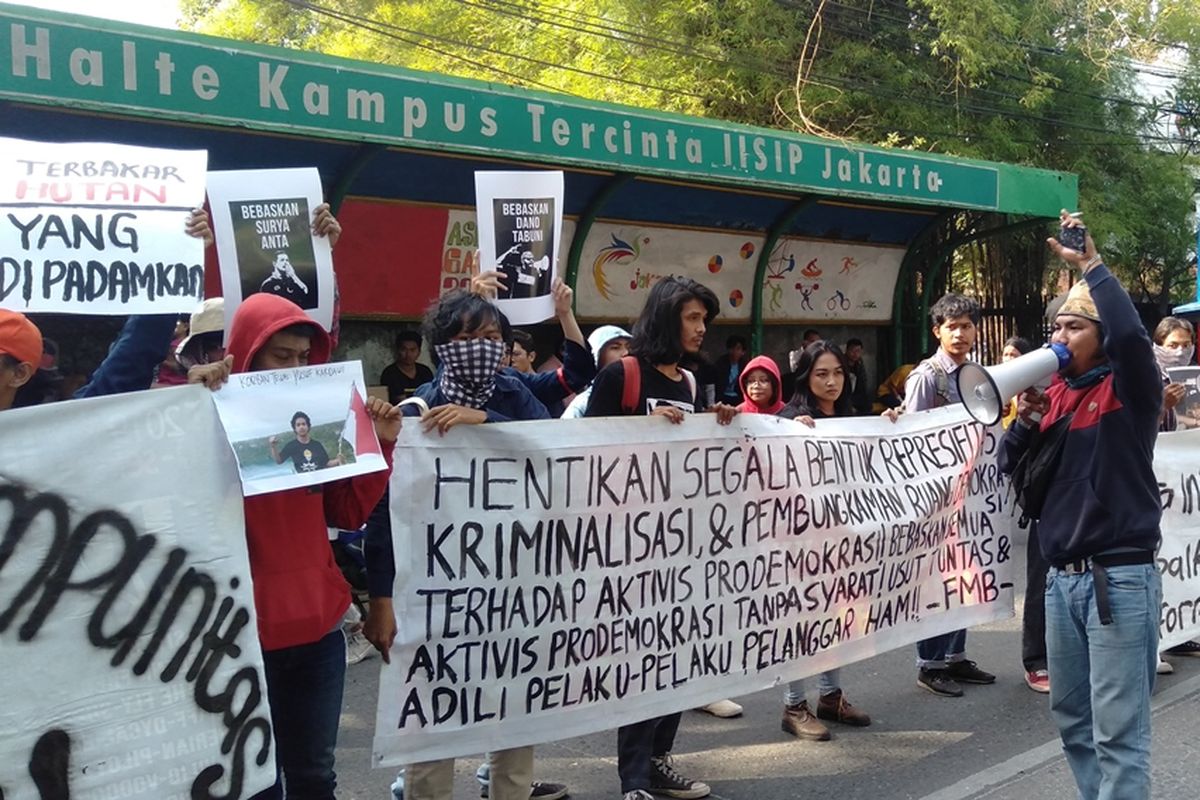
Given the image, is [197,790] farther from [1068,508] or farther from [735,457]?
[1068,508]

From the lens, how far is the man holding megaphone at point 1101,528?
10.8ft

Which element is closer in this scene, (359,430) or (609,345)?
(359,430)

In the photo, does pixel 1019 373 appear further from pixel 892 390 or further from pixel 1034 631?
pixel 892 390

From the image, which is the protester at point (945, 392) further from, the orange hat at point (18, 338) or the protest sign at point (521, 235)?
the orange hat at point (18, 338)

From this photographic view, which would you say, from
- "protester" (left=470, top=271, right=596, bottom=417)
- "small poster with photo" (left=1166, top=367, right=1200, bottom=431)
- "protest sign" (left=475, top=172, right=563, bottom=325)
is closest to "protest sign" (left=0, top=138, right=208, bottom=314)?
"protester" (left=470, top=271, right=596, bottom=417)

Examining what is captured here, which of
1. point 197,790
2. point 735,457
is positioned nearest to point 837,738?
point 735,457

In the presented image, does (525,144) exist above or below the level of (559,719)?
above

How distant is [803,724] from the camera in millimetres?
4969

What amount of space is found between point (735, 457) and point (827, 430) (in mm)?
595

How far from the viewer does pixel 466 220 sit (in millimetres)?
9383

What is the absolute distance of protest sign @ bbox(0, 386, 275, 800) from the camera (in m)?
2.48

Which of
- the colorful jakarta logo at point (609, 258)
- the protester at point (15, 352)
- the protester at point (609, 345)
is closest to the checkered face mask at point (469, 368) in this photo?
the protester at point (15, 352)

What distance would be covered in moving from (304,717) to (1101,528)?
2260 millimetres

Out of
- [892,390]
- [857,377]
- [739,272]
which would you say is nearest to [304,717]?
[739,272]
